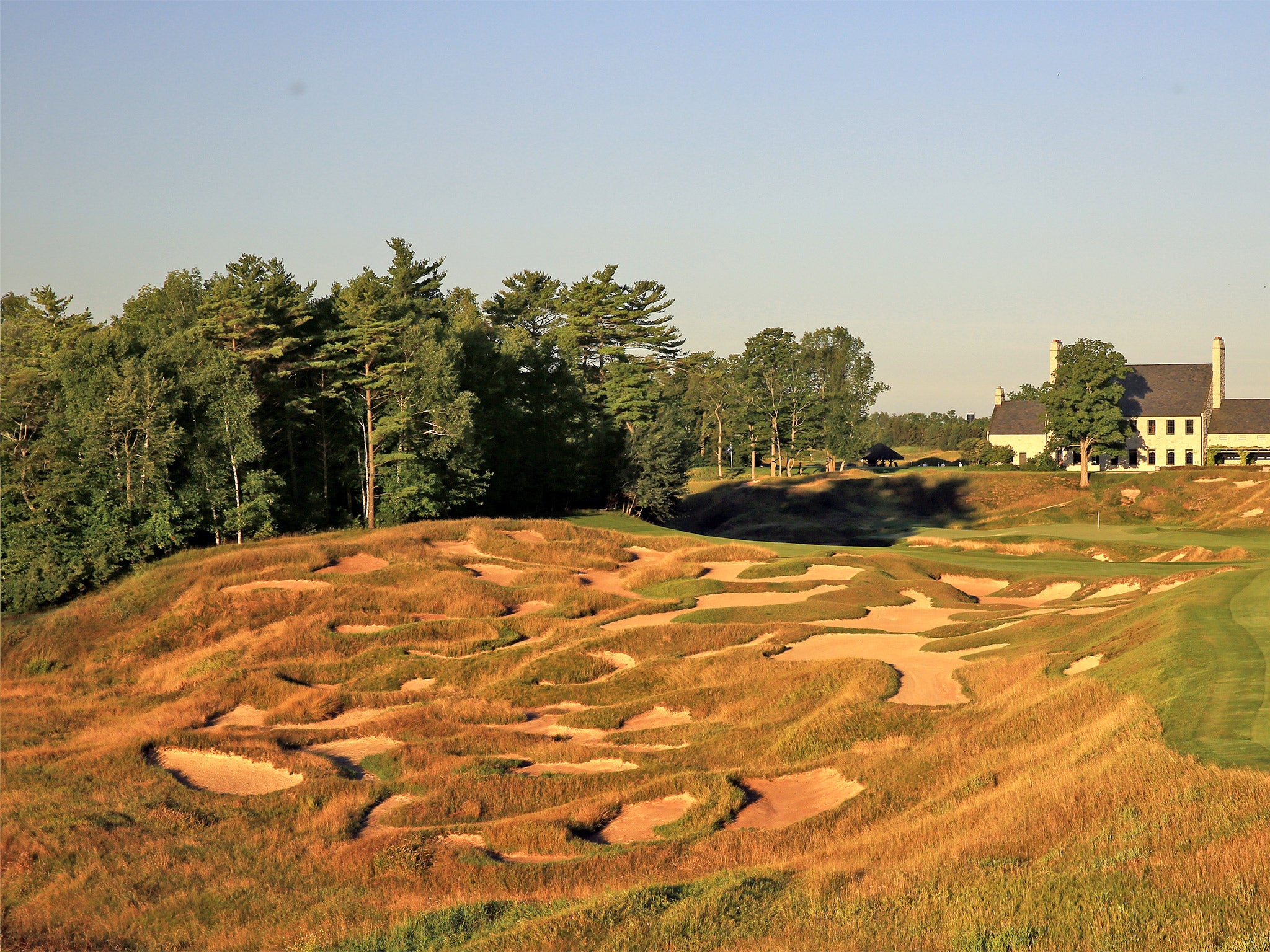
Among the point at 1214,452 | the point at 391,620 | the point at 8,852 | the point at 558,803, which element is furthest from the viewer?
the point at 1214,452

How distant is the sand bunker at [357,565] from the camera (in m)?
41.4

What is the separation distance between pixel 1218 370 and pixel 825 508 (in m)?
47.7

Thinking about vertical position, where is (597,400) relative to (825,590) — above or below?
above

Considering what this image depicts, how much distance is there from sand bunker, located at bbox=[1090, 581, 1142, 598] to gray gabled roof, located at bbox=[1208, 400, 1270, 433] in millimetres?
80041

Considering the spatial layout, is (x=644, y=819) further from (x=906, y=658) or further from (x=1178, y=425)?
(x=1178, y=425)

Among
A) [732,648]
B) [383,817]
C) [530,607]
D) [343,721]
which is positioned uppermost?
[732,648]

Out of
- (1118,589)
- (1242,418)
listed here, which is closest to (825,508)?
(1242,418)

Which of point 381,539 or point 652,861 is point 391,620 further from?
point 652,861

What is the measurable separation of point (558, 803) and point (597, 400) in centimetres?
6605

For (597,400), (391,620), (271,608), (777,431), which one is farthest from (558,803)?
(777,431)

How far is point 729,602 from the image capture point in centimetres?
3594

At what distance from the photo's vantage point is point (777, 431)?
115375mm

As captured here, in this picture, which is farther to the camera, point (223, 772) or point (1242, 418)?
point (1242, 418)

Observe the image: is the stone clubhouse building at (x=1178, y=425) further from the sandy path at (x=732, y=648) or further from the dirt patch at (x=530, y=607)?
the sandy path at (x=732, y=648)
